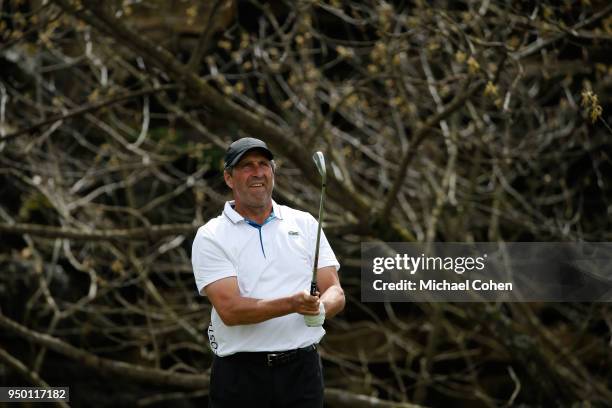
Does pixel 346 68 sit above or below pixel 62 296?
above

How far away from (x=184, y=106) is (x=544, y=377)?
487cm

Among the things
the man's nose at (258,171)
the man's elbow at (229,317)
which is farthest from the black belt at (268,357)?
the man's nose at (258,171)

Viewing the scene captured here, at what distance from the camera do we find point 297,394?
284 centimetres

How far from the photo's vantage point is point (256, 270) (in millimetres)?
A: 2828

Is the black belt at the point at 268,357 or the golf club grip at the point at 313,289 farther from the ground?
the golf club grip at the point at 313,289

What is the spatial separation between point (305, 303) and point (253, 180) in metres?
0.55

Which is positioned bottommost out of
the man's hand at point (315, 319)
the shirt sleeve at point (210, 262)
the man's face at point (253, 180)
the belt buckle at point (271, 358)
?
the belt buckle at point (271, 358)

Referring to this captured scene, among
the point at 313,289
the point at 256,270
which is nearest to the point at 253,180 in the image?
the point at 256,270

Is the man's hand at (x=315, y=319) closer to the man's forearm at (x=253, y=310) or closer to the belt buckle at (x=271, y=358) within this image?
the man's forearm at (x=253, y=310)

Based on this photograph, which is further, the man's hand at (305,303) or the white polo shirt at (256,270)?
the white polo shirt at (256,270)

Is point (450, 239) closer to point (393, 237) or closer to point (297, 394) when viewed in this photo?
point (393, 237)

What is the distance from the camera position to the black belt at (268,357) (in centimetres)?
282

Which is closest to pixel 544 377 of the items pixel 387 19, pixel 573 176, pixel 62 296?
pixel 387 19

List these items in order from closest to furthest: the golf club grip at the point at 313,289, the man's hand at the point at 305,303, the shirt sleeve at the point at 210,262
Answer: the man's hand at the point at 305,303 < the golf club grip at the point at 313,289 < the shirt sleeve at the point at 210,262
